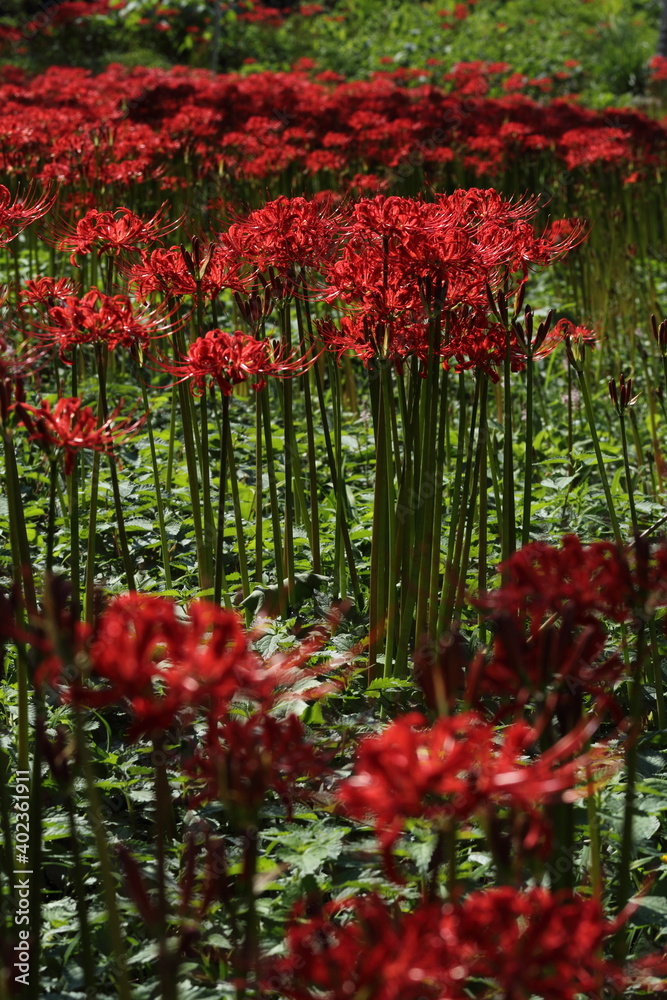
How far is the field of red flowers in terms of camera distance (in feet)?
3.84

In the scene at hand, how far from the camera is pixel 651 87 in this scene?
52.4 feet

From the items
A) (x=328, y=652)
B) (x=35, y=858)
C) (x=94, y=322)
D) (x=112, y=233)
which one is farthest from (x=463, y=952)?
(x=112, y=233)

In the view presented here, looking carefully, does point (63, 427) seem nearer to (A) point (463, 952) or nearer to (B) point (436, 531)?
(A) point (463, 952)

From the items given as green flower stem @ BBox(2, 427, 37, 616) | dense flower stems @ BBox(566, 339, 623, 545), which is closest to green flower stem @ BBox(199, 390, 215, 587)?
green flower stem @ BBox(2, 427, 37, 616)

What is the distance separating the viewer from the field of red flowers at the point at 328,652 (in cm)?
117

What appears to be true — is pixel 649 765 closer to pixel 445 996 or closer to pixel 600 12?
pixel 445 996

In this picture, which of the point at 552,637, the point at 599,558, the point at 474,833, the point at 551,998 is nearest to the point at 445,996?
the point at 551,998

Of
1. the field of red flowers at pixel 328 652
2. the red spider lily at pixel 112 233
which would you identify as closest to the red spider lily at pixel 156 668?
the field of red flowers at pixel 328 652

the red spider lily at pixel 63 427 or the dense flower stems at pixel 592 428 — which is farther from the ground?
the red spider lily at pixel 63 427

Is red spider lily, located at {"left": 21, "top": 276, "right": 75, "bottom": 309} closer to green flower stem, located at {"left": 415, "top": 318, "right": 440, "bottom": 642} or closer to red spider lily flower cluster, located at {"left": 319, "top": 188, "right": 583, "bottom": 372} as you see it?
red spider lily flower cluster, located at {"left": 319, "top": 188, "right": 583, "bottom": 372}

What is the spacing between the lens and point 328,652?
2408 mm

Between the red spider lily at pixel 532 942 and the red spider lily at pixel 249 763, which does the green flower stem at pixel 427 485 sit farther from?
the red spider lily at pixel 532 942

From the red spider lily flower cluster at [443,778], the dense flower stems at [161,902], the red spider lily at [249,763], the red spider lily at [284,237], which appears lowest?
the dense flower stems at [161,902]

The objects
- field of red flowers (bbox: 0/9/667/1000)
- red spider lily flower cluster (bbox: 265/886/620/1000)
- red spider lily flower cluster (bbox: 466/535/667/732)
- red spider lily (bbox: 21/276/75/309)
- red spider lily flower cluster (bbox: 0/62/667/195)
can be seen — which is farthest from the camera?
red spider lily flower cluster (bbox: 0/62/667/195)
